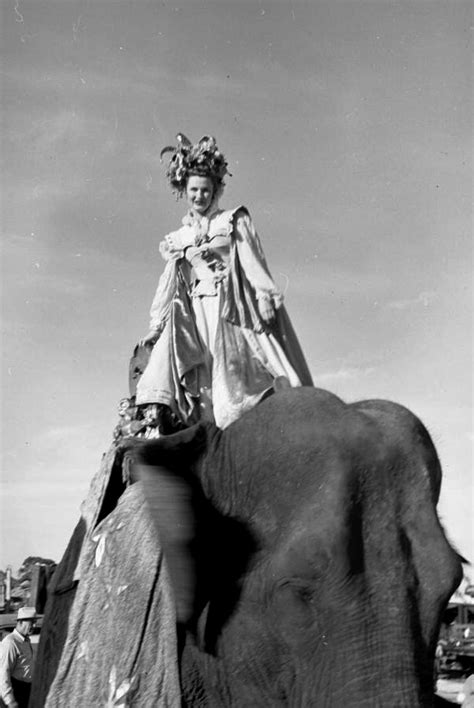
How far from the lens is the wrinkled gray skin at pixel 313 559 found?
3.58 meters

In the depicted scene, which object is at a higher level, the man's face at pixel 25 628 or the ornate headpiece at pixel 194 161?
the ornate headpiece at pixel 194 161

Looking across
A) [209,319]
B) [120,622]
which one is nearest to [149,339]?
[209,319]

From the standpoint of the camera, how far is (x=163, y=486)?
3887 mm

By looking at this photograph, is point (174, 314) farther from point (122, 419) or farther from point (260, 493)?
point (260, 493)

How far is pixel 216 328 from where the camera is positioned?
661cm

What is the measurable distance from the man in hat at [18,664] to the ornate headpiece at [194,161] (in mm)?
2993

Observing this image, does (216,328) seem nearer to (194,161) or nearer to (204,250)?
(204,250)

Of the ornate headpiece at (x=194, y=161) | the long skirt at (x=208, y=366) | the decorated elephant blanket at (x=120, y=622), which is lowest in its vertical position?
the decorated elephant blanket at (x=120, y=622)

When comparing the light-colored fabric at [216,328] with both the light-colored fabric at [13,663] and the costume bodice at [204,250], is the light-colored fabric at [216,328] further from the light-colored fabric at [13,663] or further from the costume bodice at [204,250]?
the light-colored fabric at [13,663]

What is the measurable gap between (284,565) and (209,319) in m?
3.21

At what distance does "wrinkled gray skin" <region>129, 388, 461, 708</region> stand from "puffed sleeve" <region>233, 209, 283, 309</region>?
8.52 feet

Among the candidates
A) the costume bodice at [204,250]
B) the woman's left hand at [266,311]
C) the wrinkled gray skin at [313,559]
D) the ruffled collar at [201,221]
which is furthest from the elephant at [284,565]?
the ruffled collar at [201,221]

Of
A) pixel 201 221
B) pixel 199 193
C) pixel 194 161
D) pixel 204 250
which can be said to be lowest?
pixel 204 250

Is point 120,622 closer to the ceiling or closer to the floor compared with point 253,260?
closer to the floor
